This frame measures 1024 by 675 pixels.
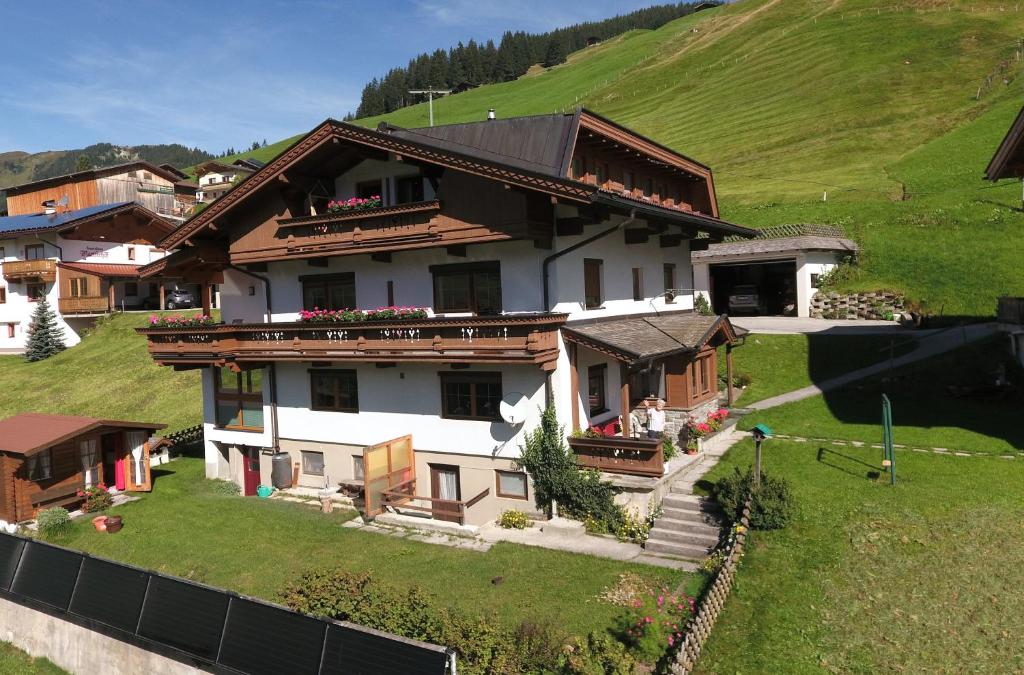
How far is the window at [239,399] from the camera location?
956 inches

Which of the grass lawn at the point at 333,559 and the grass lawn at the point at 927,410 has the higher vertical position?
the grass lawn at the point at 927,410

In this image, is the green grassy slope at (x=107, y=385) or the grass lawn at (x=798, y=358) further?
the green grassy slope at (x=107, y=385)

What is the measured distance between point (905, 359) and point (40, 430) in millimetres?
31824

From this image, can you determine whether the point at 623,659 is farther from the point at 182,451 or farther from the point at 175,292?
the point at 175,292

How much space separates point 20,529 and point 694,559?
19.7 meters

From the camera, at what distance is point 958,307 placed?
33.4 metres

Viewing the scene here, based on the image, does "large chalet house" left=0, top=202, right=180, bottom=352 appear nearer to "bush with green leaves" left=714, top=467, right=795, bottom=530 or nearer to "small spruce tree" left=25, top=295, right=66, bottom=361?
"small spruce tree" left=25, top=295, right=66, bottom=361

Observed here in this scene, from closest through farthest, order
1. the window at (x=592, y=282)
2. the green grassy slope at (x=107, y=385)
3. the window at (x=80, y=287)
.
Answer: the window at (x=592, y=282) < the green grassy slope at (x=107, y=385) < the window at (x=80, y=287)

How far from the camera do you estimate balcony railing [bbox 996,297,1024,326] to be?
20.2m

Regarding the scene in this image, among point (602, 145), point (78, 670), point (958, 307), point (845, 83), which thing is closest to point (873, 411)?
point (602, 145)

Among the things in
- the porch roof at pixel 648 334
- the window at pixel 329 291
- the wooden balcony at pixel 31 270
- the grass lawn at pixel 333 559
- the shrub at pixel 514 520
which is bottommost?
the grass lawn at pixel 333 559

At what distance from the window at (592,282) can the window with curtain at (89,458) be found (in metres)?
17.5

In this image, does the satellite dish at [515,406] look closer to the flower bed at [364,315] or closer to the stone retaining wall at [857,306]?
the flower bed at [364,315]

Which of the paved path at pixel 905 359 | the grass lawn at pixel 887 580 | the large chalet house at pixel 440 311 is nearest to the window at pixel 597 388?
the large chalet house at pixel 440 311
